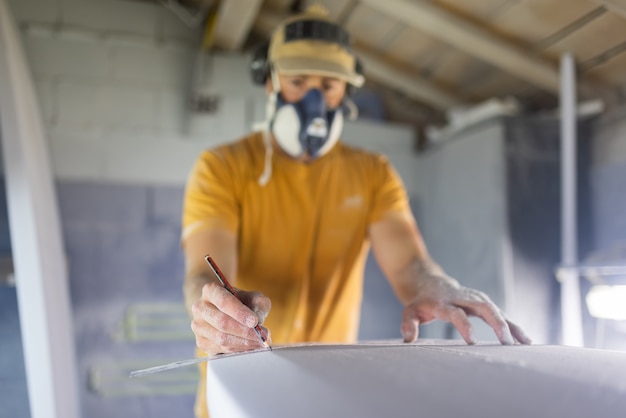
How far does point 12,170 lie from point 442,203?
210 cm

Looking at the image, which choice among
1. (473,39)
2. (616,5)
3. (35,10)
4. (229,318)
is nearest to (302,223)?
(229,318)

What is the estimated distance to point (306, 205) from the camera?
1.49 m

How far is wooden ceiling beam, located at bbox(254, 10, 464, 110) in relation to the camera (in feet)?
9.79

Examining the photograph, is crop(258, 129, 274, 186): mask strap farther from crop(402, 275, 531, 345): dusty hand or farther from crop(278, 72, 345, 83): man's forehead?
crop(402, 275, 531, 345): dusty hand

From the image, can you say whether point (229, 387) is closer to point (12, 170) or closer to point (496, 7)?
point (12, 170)

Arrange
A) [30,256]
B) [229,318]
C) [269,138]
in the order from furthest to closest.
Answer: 1. [30,256]
2. [269,138]
3. [229,318]

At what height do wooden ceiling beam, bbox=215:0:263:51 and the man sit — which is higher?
wooden ceiling beam, bbox=215:0:263:51

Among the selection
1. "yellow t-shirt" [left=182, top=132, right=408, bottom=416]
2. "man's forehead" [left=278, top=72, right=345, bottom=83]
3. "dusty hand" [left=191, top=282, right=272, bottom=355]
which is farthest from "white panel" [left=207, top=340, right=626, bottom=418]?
"man's forehead" [left=278, top=72, right=345, bottom=83]

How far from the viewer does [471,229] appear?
2725 millimetres

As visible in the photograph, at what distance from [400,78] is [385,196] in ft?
5.38

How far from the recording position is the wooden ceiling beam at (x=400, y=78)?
9.79ft

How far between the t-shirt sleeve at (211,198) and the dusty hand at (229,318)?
413mm

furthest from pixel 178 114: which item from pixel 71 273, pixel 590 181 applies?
pixel 590 181

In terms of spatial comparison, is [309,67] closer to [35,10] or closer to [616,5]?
[616,5]
